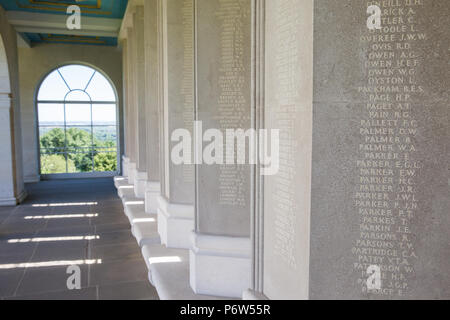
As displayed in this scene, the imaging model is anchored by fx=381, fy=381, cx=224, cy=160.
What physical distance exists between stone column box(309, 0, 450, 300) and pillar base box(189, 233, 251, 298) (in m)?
1.55

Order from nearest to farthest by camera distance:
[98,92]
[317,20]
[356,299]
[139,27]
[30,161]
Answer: [317,20] < [356,299] < [139,27] < [30,161] < [98,92]

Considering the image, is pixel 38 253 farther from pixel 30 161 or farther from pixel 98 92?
pixel 98 92

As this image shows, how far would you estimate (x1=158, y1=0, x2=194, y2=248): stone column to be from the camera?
203 inches

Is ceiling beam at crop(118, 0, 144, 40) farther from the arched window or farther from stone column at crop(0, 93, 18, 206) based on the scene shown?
the arched window

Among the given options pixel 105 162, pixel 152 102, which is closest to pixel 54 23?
pixel 152 102

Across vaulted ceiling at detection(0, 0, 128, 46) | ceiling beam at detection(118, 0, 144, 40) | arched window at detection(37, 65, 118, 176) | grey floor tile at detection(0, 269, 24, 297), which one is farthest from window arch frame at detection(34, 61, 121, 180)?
grey floor tile at detection(0, 269, 24, 297)

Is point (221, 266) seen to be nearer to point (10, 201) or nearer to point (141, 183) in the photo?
point (141, 183)

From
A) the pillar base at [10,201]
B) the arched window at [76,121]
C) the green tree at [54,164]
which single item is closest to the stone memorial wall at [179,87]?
the pillar base at [10,201]

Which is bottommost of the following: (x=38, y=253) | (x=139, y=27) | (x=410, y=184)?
(x=38, y=253)

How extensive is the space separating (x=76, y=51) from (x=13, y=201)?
26.0 ft

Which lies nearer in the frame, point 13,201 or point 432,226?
point 432,226

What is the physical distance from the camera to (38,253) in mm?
6215

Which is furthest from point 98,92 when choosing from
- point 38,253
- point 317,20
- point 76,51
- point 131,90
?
point 317,20

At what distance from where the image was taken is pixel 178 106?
17.3 feet
